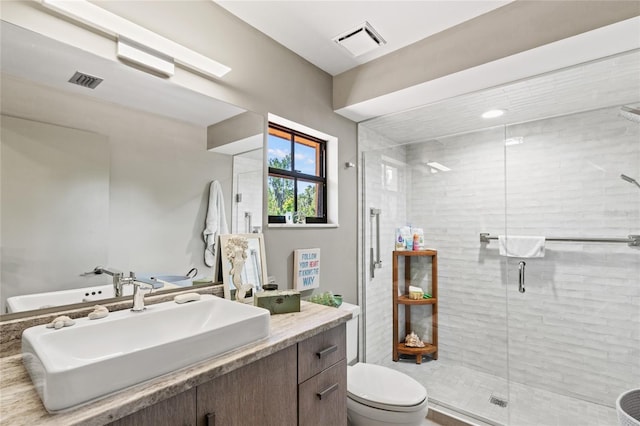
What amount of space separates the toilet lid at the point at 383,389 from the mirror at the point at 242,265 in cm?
81

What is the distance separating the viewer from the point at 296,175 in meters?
2.35

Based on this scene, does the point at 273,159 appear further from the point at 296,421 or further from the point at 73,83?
the point at 296,421

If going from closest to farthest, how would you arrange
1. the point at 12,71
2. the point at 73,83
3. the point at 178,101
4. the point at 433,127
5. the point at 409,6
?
the point at 12,71 → the point at 73,83 → the point at 178,101 → the point at 409,6 → the point at 433,127

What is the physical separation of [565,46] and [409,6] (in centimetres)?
83

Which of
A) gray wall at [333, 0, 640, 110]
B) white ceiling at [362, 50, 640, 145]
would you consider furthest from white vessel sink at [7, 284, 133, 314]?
white ceiling at [362, 50, 640, 145]

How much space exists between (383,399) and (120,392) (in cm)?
135

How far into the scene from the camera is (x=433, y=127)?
266cm

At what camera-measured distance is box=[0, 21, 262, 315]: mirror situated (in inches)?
41.4

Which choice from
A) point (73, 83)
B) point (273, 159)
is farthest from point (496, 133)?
point (73, 83)

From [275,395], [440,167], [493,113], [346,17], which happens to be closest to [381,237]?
[440,167]

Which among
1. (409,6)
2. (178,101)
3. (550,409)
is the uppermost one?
(409,6)

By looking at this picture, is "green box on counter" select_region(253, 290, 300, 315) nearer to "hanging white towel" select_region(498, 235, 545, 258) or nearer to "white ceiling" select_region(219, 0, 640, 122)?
"white ceiling" select_region(219, 0, 640, 122)

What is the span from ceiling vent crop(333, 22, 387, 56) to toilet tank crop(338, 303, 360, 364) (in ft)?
5.92

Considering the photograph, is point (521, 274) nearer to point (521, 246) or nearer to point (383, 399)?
point (521, 246)
